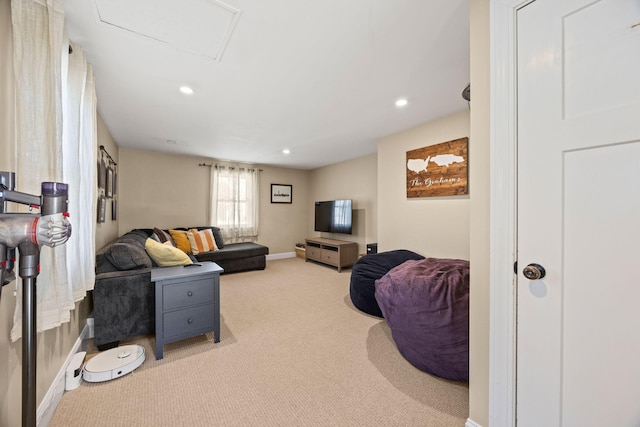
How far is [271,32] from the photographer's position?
158 cm

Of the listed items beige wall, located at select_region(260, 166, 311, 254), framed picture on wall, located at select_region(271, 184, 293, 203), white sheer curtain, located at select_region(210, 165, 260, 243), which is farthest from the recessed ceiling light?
framed picture on wall, located at select_region(271, 184, 293, 203)

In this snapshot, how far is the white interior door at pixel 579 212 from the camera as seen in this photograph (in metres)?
0.84

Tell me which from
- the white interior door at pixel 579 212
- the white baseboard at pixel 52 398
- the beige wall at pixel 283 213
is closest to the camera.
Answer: the white interior door at pixel 579 212

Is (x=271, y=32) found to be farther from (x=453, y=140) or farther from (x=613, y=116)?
(x=453, y=140)

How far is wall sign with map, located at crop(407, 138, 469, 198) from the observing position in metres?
2.96

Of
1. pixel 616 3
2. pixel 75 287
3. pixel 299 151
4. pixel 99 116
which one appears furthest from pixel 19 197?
pixel 299 151

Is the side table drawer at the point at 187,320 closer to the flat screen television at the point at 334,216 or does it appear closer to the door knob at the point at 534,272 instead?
the door knob at the point at 534,272

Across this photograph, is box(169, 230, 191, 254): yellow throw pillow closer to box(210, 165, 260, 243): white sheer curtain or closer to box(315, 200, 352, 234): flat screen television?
box(210, 165, 260, 243): white sheer curtain

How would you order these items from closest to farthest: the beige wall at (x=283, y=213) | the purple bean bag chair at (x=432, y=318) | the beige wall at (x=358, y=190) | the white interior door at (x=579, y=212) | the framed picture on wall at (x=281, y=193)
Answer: the white interior door at (x=579, y=212) → the purple bean bag chair at (x=432, y=318) → the beige wall at (x=358, y=190) → the beige wall at (x=283, y=213) → the framed picture on wall at (x=281, y=193)

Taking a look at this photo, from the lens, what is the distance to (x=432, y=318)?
1.76 meters

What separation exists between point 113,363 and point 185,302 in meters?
0.60

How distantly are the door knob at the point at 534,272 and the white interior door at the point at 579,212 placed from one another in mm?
20

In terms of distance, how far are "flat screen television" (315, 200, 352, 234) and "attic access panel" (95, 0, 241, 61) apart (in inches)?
Result: 154

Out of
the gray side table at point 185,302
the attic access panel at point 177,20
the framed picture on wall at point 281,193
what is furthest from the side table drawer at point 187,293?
the framed picture on wall at point 281,193
